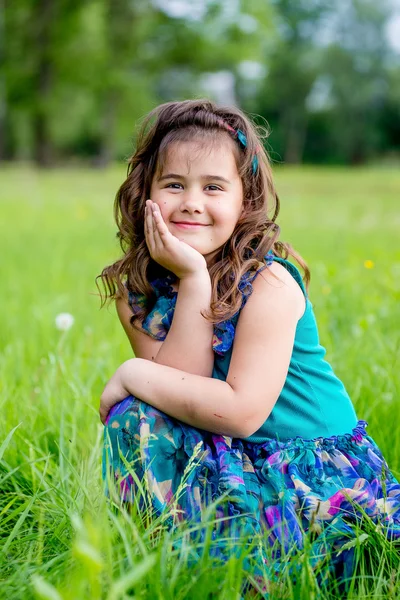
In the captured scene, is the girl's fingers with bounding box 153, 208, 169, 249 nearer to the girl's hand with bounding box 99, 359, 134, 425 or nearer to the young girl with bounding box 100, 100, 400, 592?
the young girl with bounding box 100, 100, 400, 592

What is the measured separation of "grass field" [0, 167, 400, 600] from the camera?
133 cm

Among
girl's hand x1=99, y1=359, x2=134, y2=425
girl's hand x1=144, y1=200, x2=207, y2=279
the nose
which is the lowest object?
girl's hand x1=99, y1=359, x2=134, y2=425

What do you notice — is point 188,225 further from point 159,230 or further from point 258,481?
point 258,481

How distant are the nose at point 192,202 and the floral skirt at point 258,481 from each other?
1.57ft

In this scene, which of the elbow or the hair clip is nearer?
the elbow

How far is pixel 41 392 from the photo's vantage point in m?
2.37

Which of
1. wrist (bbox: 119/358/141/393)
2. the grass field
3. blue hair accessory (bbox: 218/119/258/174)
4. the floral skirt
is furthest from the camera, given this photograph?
blue hair accessory (bbox: 218/119/258/174)

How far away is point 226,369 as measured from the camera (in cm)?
183

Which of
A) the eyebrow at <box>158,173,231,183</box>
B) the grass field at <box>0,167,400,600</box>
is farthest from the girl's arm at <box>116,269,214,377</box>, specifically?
the grass field at <box>0,167,400,600</box>

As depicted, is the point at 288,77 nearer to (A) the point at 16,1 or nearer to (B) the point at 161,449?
(A) the point at 16,1

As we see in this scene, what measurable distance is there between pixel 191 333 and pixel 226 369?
0.13 m

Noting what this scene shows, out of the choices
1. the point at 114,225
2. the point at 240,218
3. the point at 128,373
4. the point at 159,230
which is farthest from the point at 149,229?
the point at 114,225

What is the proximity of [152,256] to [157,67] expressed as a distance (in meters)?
25.9

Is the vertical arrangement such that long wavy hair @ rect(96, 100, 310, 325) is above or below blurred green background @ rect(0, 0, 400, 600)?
above
